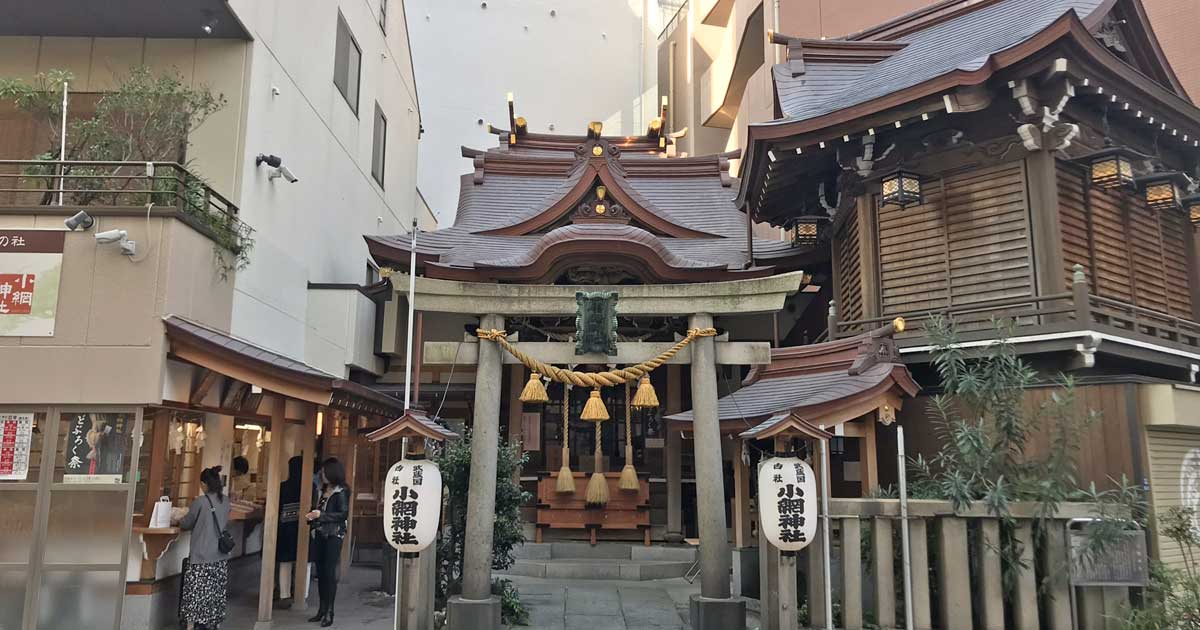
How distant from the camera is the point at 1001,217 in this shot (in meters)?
10.2

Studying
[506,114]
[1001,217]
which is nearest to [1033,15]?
[1001,217]

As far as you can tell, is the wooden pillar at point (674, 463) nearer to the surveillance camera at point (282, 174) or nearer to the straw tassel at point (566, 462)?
the straw tassel at point (566, 462)

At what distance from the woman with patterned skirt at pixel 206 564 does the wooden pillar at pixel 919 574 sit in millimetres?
7553

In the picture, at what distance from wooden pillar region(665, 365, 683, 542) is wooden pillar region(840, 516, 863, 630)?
710cm

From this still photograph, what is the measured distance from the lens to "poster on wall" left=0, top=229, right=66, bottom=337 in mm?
8609

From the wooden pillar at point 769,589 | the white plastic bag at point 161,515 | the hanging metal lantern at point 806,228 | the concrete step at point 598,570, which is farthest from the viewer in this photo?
the hanging metal lantern at point 806,228

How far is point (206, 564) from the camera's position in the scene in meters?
8.49

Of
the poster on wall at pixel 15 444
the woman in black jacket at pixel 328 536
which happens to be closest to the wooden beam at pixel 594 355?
the woman in black jacket at pixel 328 536

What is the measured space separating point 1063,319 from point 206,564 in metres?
10.7

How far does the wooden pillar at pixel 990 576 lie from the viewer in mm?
7379

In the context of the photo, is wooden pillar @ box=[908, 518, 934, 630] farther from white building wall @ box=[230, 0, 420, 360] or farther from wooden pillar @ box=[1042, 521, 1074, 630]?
white building wall @ box=[230, 0, 420, 360]

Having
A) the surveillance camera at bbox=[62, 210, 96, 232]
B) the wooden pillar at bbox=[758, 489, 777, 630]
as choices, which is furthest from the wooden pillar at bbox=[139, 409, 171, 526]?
the wooden pillar at bbox=[758, 489, 777, 630]

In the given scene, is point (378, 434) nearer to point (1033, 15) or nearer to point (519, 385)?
point (519, 385)

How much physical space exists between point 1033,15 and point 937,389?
582 cm
